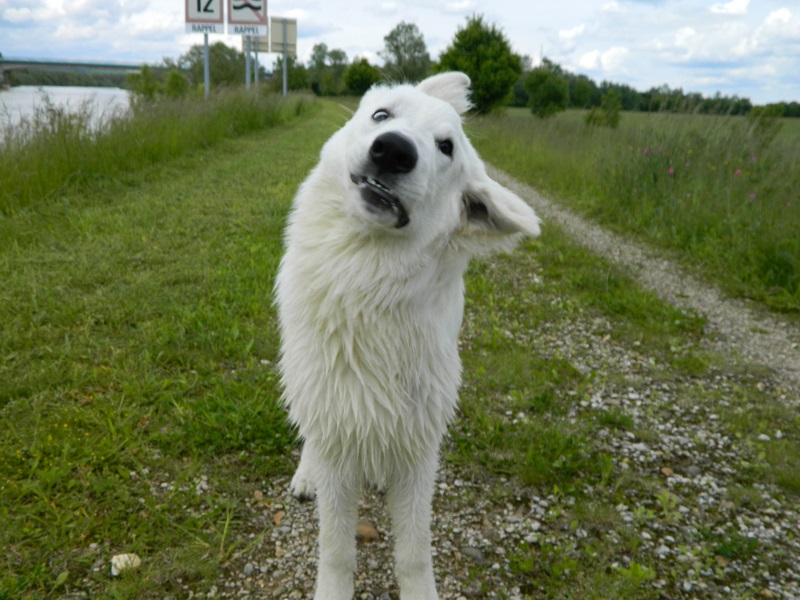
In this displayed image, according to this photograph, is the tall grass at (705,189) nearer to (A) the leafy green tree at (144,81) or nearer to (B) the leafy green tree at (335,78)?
(A) the leafy green tree at (144,81)

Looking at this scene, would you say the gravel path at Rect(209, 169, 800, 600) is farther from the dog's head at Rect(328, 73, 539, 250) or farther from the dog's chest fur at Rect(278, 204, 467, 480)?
the dog's head at Rect(328, 73, 539, 250)

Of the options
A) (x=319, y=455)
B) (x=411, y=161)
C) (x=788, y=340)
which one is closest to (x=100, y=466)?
(x=319, y=455)

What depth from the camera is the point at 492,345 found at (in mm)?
4488

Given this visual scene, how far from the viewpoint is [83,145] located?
770 cm

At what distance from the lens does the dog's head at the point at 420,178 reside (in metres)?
2.04

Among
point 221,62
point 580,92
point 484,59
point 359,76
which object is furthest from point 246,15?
point 359,76

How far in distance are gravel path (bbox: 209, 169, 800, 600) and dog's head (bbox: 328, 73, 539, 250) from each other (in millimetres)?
1395

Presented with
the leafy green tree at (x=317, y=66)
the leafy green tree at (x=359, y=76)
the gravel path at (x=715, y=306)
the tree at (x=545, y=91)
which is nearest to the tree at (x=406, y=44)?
the leafy green tree at (x=359, y=76)

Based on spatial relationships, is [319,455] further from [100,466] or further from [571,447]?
[571,447]

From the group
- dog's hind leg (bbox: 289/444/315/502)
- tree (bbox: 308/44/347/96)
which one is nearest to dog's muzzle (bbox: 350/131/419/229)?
dog's hind leg (bbox: 289/444/315/502)

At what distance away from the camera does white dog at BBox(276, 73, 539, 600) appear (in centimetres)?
217

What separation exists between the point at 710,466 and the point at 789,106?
48.8ft

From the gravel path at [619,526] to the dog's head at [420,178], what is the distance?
140 centimetres

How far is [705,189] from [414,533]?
22.6ft
